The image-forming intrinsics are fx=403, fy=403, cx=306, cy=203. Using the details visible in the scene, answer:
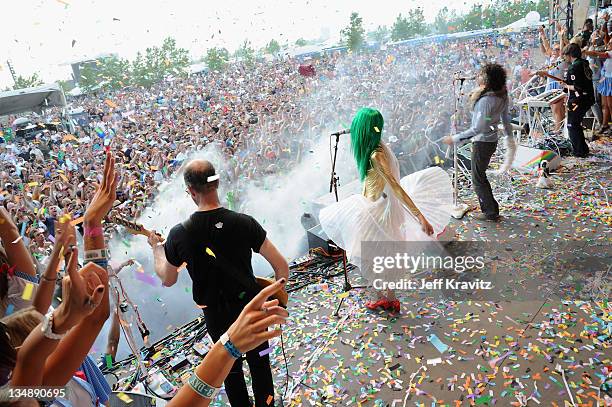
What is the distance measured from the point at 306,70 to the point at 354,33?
169 centimetres

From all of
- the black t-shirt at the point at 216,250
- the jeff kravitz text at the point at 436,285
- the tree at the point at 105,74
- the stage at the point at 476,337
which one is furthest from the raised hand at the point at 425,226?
the tree at the point at 105,74

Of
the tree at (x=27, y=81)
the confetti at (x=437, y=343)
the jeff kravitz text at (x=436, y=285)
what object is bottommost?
the confetti at (x=437, y=343)

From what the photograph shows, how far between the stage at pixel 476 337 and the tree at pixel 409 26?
9471 mm

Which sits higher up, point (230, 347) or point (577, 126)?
point (230, 347)

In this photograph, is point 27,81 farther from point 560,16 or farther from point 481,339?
point 560,16

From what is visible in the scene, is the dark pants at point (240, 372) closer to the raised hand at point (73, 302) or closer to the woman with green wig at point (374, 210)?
the raised hand at point (73, 302)

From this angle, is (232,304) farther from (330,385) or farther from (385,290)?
(385,290)

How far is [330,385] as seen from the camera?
9.04 ft

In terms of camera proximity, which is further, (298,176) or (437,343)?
(298,176)

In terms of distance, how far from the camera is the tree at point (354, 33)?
32.8 ft

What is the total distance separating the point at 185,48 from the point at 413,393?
209 inches

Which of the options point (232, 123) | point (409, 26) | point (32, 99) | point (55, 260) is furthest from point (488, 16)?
point (55, 260)

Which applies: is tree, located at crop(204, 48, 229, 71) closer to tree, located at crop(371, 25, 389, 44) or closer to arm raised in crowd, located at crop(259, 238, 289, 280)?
arm raised in crowd, located at crop(259, 238, 289, 280)

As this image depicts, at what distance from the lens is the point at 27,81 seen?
3.93 meters
